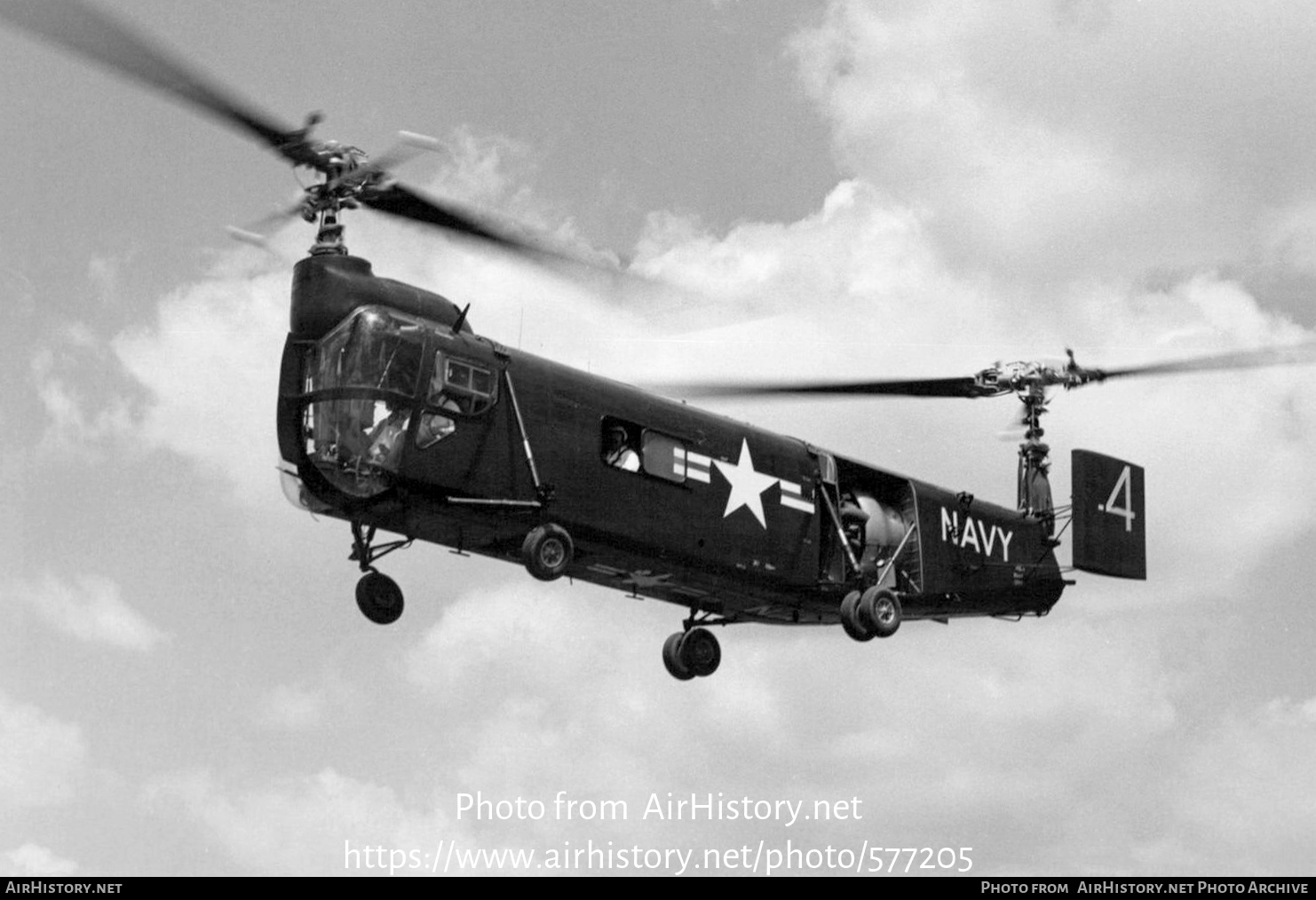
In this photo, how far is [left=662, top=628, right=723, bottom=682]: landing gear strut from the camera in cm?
3356

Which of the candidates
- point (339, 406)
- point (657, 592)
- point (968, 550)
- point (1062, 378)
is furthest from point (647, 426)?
point (1062, 378)

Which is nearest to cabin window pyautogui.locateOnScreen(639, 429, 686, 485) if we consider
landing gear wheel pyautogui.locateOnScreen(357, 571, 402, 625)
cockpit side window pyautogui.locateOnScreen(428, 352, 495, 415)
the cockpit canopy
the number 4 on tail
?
cockpit side window pyautogui.locateOnScreen(428, 352, 495, 415)

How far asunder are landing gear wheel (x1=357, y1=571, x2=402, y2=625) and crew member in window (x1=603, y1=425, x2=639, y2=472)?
3.71 m

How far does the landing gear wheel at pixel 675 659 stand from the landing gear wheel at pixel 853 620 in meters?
2.67

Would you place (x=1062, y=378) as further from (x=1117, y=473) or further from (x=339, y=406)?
(x=339, y=406)

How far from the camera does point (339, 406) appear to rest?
27.0 m

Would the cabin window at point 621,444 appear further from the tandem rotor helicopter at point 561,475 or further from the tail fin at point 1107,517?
the tail fin at point 1107,517

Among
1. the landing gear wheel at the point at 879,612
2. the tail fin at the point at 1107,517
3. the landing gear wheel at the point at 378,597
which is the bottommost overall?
the landing gear wheel at the point at 378,597

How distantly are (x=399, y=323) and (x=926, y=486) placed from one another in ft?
38.1

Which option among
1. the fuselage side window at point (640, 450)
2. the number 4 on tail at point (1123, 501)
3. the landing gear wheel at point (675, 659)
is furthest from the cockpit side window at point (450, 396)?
the number 4 on tail at point (1123, 501)

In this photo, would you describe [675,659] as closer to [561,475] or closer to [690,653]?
[690,653]

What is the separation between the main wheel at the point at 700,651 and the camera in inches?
1321

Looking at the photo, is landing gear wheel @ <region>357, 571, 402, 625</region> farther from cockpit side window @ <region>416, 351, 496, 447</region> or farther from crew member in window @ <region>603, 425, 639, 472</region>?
crew member in window @ <region>603, 425, 639, 472</region>

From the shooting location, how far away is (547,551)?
91.9 feet
